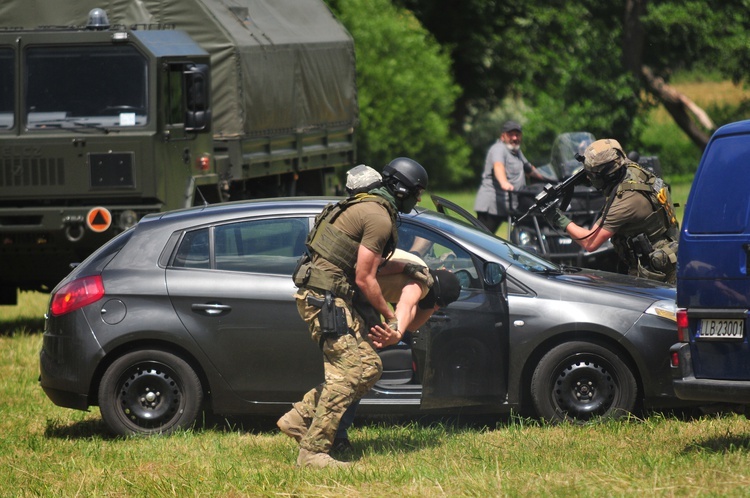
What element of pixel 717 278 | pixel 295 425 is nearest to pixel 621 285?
pixel 717 278

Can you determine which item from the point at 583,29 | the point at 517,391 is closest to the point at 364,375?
the point at 517,391

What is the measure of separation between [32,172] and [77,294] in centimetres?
432

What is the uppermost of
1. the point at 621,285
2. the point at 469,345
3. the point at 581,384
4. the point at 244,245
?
the point at 244,245

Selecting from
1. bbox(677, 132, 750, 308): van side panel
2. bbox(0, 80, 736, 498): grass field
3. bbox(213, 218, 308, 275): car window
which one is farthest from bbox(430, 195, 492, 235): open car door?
bbox(677, 132, 750, 308): van side panel

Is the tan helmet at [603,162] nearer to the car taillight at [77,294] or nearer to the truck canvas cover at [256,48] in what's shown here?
the car taillight at [77,294]

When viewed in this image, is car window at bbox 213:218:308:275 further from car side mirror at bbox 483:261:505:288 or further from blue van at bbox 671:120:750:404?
blue van at bbox 671:120:750:404

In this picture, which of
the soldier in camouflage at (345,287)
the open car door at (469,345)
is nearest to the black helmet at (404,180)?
the soldier in camouflage at (345,287)

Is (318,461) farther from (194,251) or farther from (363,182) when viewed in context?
(194,251)

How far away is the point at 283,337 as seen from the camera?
756 centimetres

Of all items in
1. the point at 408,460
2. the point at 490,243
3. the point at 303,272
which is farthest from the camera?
the point at 490,243

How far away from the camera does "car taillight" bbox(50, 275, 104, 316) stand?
7672mm

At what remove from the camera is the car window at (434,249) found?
7719mm

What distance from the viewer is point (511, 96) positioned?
46.6 meters

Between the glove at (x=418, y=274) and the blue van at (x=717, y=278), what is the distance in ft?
4.24
